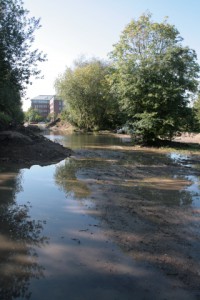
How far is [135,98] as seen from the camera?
92.4ft

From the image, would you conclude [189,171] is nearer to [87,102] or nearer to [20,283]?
[20,283]

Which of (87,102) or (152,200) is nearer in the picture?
(152,200)

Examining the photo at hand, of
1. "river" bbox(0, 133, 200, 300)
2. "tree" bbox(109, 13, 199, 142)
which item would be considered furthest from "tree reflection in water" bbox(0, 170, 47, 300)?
"tree" bbox(109, 13, 199, 142)

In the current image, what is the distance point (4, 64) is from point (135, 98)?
42.9ft

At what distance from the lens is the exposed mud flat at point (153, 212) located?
5709 millimetres

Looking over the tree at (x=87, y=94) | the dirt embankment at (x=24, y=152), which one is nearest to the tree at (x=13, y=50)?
the dirt embankment at (x=24, y=152)

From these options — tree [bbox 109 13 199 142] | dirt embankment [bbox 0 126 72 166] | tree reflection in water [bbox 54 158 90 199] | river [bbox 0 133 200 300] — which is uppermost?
tree [bbox 109 13 199 142]

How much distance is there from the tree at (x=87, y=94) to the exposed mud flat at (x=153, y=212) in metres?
46.3

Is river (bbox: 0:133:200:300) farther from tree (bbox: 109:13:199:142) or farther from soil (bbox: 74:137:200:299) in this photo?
tree (bbox: 109:13:199:142)

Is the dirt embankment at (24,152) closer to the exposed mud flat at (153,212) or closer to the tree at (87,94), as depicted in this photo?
the exposed mud flat at (153,212)

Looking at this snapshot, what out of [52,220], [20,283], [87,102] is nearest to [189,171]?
[52,220]

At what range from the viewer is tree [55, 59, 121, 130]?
200ft

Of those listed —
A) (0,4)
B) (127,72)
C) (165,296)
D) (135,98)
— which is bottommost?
(165,296)

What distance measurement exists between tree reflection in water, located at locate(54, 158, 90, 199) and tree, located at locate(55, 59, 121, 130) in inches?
1748
